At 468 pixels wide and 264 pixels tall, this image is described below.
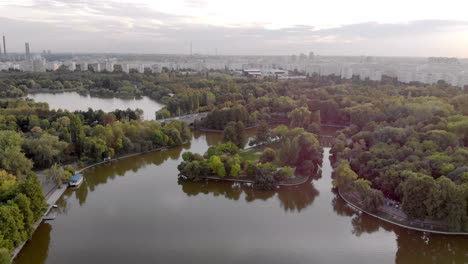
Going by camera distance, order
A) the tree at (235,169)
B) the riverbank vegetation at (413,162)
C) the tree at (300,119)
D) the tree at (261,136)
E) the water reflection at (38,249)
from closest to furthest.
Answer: the water reflection at (38,249) → the riverbank vegetation at (413,162) → the tree at (235,169) → the tree at (261,136) → the tree at (300,119)

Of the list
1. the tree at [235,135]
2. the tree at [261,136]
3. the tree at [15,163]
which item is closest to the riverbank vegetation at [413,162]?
the tree at [261,136]

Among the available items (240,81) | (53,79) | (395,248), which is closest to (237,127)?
(395,248)

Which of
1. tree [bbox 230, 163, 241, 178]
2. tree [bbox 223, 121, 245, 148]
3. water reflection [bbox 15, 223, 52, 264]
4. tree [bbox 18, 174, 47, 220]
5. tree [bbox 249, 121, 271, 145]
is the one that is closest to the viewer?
water reflection [bbox 15, 223, 52, 264]

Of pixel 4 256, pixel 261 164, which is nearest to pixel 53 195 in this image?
pixel 4 256

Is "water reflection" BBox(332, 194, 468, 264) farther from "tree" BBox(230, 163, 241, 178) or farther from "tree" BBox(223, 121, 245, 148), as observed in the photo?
"tree" BBox(223, 121, 245, 148)

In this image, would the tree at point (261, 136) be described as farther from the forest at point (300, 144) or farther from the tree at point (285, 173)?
the tree at point (285, 173)

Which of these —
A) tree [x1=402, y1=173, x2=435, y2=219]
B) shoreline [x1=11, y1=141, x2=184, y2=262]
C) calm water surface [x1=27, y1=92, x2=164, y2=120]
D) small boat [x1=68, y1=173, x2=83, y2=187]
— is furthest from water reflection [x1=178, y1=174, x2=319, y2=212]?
calm water surface [x1=27, y1=92, x2=164, y2=120]
